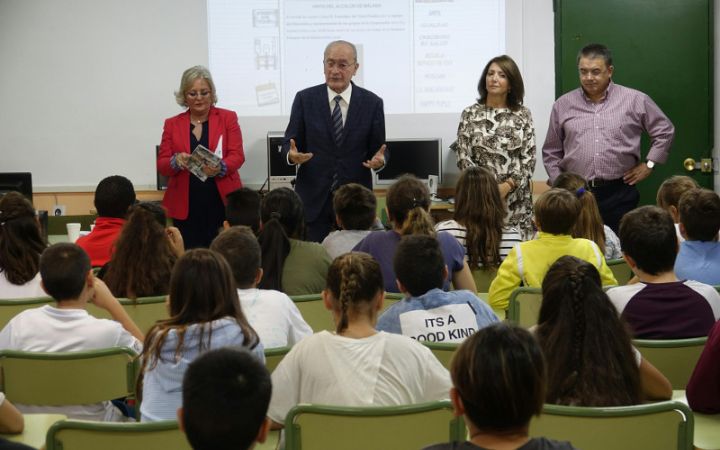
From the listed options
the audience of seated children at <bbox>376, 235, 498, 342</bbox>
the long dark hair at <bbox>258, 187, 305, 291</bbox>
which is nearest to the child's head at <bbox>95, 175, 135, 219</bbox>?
the long dark hair at <bbox>258, 187, 305, 291</bbox>

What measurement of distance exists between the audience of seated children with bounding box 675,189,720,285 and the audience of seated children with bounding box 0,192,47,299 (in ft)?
8.31

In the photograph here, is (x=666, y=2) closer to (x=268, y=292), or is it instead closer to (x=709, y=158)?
(x=709, y=158)

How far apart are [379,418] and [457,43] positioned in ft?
18.2

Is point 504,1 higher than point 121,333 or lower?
higher

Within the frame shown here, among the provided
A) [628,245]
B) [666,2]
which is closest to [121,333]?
[628,245]

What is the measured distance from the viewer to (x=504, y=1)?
738 centimetres

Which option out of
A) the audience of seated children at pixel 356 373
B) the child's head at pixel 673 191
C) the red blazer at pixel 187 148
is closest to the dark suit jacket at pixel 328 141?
the red blazer at pixel 187 148

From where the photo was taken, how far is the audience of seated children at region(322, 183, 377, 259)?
4488 mm

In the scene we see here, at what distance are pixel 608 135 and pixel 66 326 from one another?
14.1ft

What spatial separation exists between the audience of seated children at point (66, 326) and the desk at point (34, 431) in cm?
34

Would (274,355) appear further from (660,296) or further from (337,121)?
(337,121)

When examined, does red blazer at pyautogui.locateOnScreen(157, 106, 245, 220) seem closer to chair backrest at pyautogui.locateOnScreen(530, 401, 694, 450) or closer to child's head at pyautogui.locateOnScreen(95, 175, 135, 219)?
child's head at pyautogui.locateOnScreen(95, 175, 135, 219)

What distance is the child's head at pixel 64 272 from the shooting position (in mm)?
3033

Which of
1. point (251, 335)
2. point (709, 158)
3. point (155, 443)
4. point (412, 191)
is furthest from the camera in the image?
point (709, 158)
